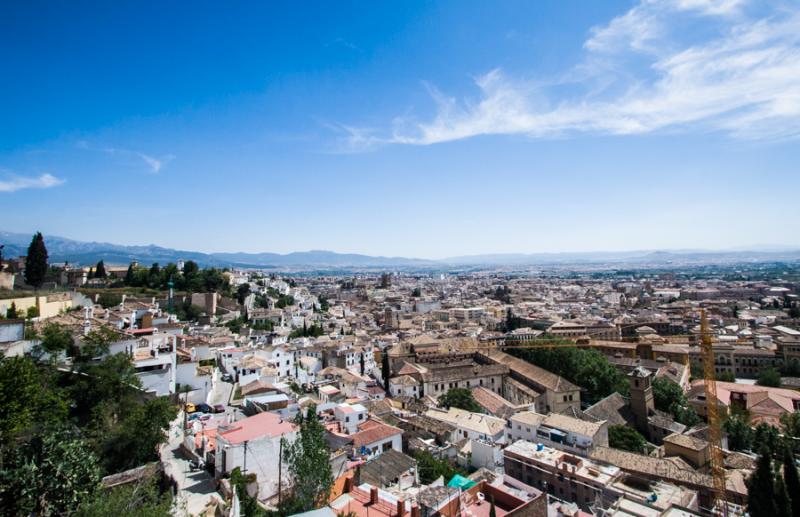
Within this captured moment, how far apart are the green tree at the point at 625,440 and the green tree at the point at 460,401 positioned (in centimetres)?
603

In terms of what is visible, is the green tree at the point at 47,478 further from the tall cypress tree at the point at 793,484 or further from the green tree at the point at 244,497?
the tall cypress tree at the point at 793,484

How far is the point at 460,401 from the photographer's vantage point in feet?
72.7

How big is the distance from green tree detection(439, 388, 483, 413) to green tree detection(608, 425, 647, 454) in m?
6.03

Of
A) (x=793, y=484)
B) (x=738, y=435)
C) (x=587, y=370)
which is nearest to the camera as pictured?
(x=793, y=484)

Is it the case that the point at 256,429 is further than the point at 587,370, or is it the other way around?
the point at 587,370

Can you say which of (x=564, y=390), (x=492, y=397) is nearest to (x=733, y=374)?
(x=564, y=390)

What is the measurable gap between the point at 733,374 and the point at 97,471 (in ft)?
131

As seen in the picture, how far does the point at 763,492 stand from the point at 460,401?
42.1 ft

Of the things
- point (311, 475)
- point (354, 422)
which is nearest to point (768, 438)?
point (354, 422)

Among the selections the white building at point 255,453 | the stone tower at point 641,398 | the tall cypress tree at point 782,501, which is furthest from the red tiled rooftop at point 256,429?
the stone tower at point 641,398

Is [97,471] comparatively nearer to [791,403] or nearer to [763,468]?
[763,468]

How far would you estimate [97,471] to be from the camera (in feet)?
29.8

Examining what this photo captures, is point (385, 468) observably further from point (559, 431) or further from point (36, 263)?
point (36, 263)

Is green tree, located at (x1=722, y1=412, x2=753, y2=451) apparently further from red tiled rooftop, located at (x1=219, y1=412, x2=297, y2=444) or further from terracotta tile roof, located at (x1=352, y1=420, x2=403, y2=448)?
red tiled rooftop, located at (x1=219, y1=412, x2=297, y2=444)
